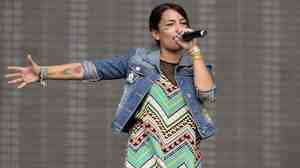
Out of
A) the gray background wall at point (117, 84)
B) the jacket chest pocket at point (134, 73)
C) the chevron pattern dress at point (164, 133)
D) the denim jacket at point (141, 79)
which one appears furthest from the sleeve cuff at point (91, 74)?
the gray background wall at point (117, 84)

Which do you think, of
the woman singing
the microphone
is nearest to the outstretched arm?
the woman singing

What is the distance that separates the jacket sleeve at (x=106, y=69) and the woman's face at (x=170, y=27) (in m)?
0.22

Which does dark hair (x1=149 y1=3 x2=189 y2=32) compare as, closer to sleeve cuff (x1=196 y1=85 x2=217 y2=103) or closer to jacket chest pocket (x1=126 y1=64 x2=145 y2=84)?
jacket chest pocket (x1=126 y1=64 x2=145 y2=84)

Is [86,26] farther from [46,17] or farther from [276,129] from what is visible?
[276,129]

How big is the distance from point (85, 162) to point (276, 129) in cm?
167

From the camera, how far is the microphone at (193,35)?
4801 mm

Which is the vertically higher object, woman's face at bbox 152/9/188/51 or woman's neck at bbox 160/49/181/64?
woman's face at bbox 152/9/188/51

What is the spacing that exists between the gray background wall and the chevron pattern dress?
3766 millimetres

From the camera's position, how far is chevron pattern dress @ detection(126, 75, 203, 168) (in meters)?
4.91

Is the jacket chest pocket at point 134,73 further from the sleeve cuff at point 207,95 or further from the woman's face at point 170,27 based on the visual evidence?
the sleeve cuff at point 207,95

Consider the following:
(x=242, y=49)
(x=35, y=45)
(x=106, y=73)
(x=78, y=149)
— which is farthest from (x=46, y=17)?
(x=106, y=73)

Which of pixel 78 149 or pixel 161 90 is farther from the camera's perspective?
pixel 78 149

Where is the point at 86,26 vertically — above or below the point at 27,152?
above

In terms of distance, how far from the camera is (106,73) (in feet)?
16.7
